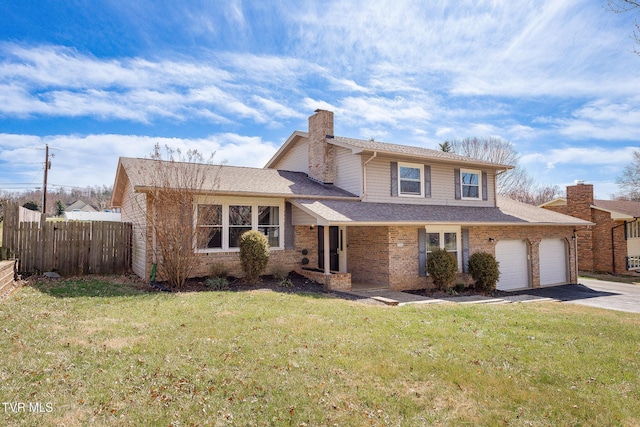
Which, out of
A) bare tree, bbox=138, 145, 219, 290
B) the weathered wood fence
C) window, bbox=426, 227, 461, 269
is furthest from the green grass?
window, bbox=426, 227, 461, 269

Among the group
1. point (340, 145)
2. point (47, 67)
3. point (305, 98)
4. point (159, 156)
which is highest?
point (305, 98)

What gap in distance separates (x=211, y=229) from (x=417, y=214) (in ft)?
24.2

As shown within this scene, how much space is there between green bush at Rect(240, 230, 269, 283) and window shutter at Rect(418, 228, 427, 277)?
5531 millimetres

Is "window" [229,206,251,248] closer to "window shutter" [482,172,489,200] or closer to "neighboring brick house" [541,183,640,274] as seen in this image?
"window shutter" [482,172,489,200]

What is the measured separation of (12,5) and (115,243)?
7483 mm

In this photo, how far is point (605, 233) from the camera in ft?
72.3

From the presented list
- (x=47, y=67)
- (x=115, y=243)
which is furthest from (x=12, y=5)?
(x=115, y=243)

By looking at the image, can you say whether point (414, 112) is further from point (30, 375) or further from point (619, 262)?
point (30, 375)

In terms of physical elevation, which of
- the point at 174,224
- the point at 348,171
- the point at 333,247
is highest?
the point at 348,171

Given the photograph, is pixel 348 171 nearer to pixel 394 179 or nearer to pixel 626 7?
pixel 394 179

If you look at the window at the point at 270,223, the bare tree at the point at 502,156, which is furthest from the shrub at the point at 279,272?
the bare tree at the point at 502,156

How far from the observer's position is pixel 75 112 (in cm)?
1625

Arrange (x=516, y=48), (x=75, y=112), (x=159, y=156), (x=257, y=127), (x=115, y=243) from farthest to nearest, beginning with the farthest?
(x=257, y=127) → (x=75, y=112) → (x=115, y=243) → (x=159, y=156) → (x=516, y=48)

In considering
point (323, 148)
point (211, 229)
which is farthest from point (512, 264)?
point (211, 229)
